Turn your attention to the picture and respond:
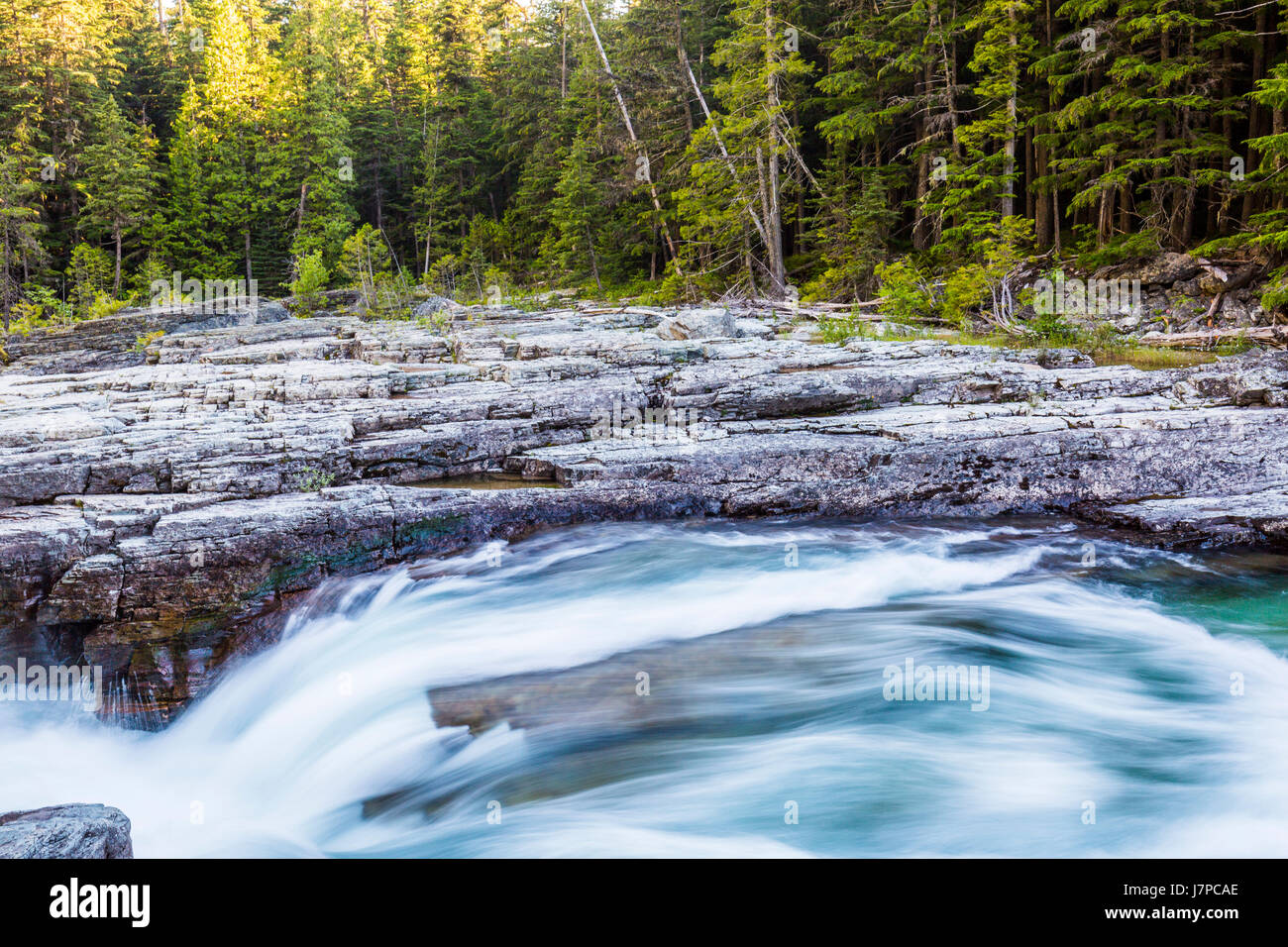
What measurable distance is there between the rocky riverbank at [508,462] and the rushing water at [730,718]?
44cm

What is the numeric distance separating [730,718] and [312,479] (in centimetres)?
449

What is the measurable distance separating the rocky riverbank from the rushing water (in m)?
0.44

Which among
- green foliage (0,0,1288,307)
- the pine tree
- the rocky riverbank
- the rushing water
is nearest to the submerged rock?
the rushing water

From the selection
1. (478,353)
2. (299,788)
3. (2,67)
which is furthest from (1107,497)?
(2,67)

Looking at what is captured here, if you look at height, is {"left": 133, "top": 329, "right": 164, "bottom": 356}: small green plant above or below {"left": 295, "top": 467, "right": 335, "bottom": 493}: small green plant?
above

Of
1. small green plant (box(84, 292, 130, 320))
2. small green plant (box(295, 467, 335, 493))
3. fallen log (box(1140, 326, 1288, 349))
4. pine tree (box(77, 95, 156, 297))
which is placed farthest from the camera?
pine tree (box(77, 95, 156, 297))

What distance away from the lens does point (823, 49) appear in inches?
926

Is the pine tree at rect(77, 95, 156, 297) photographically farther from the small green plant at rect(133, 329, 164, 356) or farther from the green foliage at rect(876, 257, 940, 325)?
the green foliage at rect(876, 257, 940, 325)

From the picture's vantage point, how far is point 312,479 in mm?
7207

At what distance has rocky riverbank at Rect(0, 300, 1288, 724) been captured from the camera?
5.75 m

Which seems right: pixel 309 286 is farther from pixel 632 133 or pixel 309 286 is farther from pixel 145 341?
pixel 632 133

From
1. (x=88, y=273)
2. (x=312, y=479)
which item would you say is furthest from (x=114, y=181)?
(x=312, y=479)

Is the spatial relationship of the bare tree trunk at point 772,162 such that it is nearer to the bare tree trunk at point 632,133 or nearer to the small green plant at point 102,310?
the bare tree trunk at point 632,133

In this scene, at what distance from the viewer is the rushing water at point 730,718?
14.4 ft
